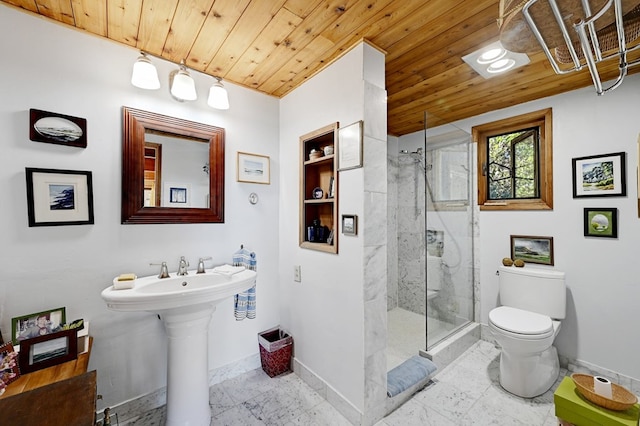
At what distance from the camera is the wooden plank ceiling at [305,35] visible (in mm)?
1332

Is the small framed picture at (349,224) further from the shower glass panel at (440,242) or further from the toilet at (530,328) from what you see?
the toilet at (530,328)

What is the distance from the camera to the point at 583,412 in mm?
1377

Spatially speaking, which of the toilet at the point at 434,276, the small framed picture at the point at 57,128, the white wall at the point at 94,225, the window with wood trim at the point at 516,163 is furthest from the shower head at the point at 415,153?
the small framed picture at the point at 57,128

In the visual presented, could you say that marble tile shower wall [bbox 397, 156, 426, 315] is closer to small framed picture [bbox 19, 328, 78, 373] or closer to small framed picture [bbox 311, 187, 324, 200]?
small framed picture [bbox 311, 187, 324, 200]

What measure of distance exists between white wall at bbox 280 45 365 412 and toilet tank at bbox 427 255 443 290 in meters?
1.24

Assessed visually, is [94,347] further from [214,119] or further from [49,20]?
[49,20]

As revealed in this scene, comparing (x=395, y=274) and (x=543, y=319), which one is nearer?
(x=543, y=319)

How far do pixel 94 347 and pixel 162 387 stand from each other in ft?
1.68

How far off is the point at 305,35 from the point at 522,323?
8.06 ft

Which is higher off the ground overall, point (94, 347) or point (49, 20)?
point (49, 20)

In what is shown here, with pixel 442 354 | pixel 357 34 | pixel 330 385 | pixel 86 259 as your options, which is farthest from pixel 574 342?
pixel 86 259

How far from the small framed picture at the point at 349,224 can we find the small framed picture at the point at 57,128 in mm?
1598

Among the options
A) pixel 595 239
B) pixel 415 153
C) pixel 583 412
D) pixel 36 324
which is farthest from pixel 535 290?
pixel 36 324

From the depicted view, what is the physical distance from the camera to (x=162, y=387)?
177cm
